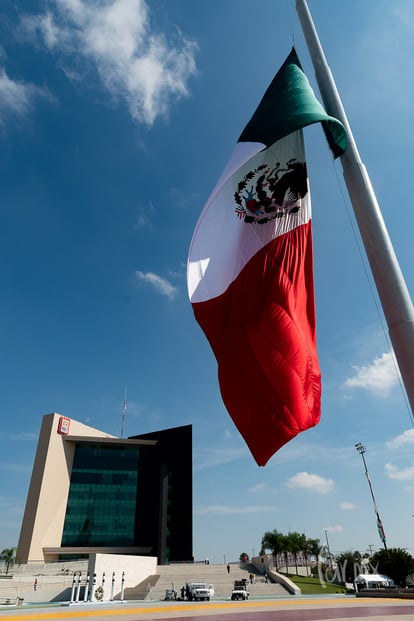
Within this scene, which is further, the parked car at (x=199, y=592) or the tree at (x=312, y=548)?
the tree at (x=312, y=548)

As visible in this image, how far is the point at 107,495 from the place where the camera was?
6122 cm

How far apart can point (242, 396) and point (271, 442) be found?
3.11ft

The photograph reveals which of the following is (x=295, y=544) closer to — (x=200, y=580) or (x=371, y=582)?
(x=371, y=582)

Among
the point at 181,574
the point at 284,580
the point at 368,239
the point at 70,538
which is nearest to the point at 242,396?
the point at 368,239

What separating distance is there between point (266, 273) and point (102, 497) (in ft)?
204

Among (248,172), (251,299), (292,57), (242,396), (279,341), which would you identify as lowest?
(242,396)

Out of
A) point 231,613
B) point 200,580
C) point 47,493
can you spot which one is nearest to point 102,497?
point 47,493

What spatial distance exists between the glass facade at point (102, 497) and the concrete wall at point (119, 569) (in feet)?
55.9

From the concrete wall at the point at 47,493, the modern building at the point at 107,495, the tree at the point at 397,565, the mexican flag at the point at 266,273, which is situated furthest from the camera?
the modern building at the point at 107,495

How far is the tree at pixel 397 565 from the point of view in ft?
148

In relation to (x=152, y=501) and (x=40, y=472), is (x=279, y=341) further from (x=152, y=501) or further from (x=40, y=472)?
(x=152, y=501)

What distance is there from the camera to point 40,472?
178ft

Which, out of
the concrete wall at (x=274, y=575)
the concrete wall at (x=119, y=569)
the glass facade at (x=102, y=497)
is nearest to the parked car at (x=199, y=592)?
the concrete wall at (x=119, y=569)

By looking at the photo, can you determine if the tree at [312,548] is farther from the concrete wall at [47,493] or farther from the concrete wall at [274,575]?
the concrete wall at [47,493]
